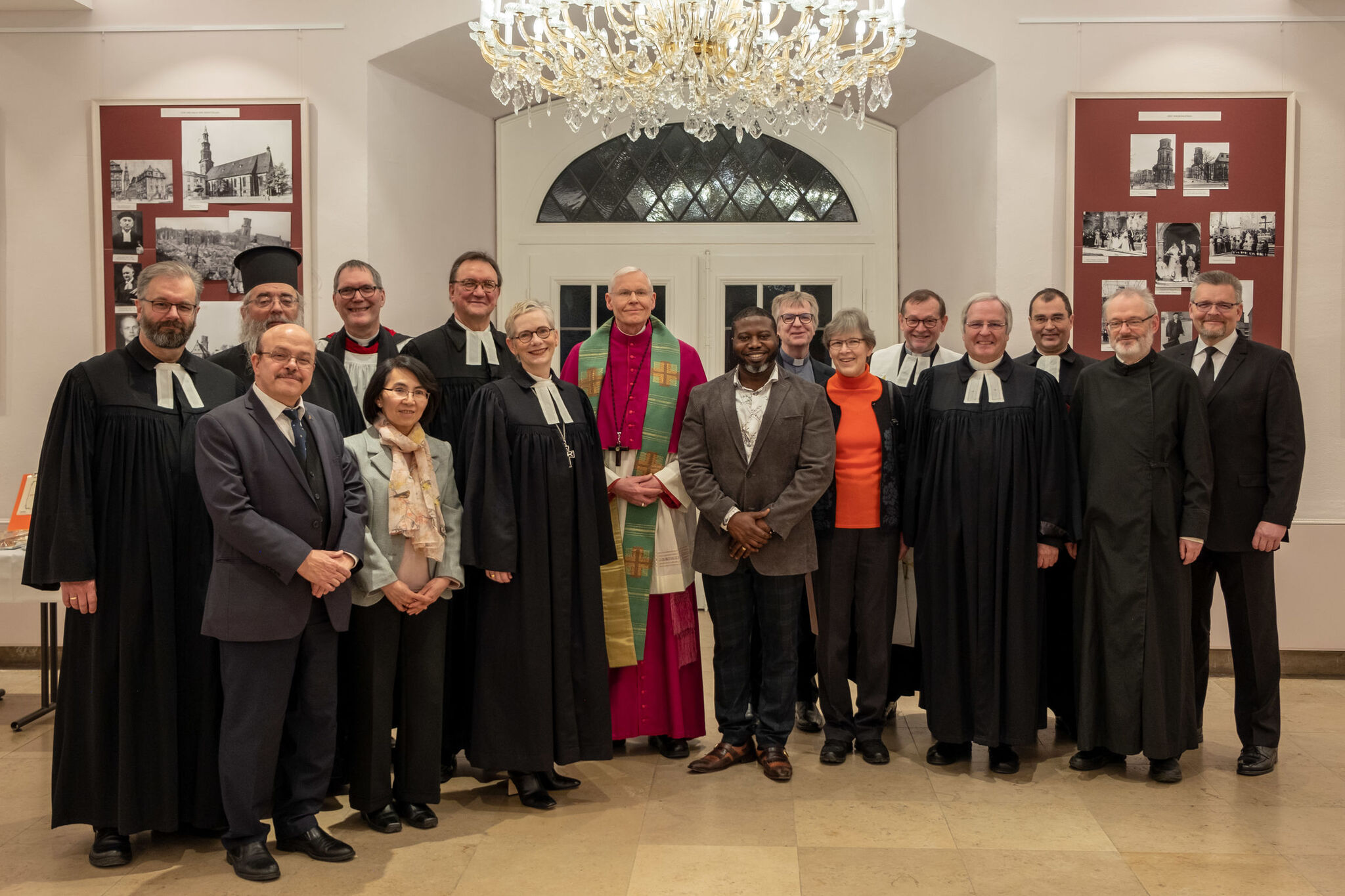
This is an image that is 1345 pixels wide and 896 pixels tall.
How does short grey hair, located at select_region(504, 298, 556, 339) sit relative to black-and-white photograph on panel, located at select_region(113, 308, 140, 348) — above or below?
below

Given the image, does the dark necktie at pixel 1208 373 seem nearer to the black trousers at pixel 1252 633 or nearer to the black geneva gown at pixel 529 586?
the black trousers at pixel 1252 633

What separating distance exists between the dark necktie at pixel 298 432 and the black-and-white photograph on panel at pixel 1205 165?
15.2 feet

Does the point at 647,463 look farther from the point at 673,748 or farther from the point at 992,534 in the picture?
the point at 992,534

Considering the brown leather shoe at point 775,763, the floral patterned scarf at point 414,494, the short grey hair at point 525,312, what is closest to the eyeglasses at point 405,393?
the floral patterned scarf at point 414,494

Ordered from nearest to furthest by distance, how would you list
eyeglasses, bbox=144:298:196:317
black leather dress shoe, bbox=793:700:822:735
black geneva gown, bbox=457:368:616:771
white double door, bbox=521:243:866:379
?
eyeglasses, bbox=144:298:196:317 → black geneva gown, bbox=457:368:616:771 → black leather dress shoe, bbox=793:700:822:735 → white double door, bbox=521:243:866:379

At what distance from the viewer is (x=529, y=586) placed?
361 centimetres

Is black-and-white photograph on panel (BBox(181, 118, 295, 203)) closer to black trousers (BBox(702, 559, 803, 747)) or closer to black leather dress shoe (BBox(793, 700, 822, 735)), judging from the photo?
black trousers (BBox(702, 559, 803, 747))

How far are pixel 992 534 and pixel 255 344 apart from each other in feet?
8.79

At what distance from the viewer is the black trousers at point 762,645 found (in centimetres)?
392

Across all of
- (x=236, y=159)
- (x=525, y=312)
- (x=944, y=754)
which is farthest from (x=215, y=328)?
(x=944, y=754)

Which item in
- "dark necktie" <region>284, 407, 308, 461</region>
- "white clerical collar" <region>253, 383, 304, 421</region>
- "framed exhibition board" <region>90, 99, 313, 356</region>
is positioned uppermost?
"framed exhibition board" <region>90, 99, 313, 356</region>

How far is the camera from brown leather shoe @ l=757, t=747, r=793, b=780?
3.84 m

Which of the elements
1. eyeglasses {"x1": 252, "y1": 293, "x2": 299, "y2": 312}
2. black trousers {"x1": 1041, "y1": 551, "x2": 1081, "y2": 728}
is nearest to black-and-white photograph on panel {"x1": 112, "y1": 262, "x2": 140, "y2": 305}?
eyeglasses {"x1": 252, "y1": 293, "x2": 299, "y2": 312}

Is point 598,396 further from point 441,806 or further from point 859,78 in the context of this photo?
point 859,78
